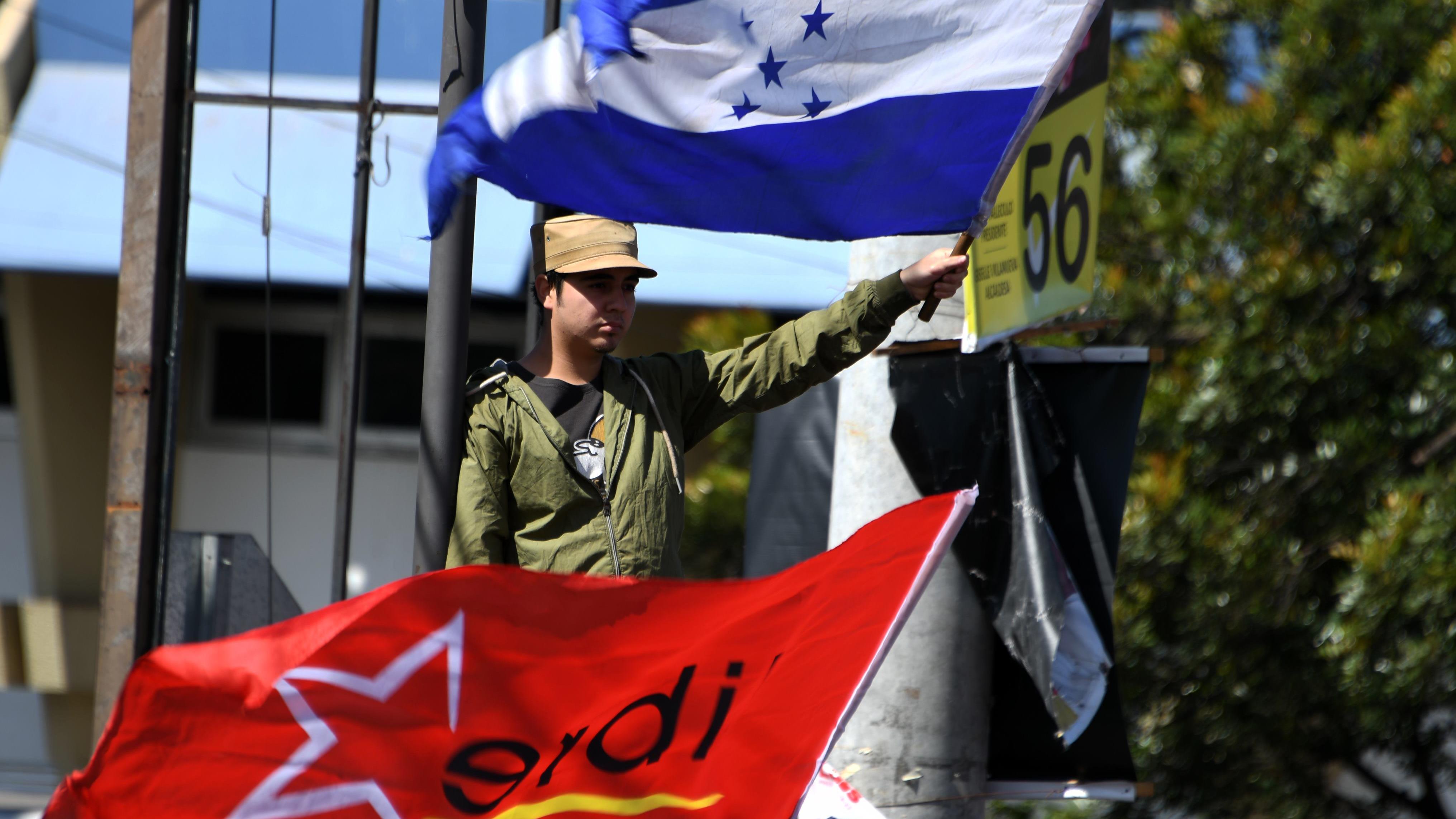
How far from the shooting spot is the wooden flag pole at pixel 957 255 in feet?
9.59

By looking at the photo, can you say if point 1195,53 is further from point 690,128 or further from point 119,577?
point 119,577

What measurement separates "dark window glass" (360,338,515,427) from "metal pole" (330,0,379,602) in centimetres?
520

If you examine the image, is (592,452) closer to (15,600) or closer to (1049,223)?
(1049,223)

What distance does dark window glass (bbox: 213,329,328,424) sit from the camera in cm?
990

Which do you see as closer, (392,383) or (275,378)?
(392,383)

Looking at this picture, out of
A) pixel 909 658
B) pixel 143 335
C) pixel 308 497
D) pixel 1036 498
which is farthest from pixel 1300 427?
pixel 308 497

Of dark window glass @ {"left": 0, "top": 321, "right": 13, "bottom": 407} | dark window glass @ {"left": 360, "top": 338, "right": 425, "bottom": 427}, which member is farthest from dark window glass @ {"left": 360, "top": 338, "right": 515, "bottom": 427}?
dark window glass @ {"left": 0, "top": 321, "right": 13, "bottom": 407}

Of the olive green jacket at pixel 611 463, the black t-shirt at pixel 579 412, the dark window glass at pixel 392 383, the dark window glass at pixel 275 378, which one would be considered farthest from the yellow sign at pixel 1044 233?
the dark window glass at pixel 275 378

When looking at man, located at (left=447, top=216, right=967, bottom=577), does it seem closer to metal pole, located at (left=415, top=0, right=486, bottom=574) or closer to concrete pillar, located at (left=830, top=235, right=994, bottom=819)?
metal pole, located at (left=415, top=0, right=486, bottom=574)

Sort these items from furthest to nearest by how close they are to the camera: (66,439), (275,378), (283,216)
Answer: (275,378), (66,439), (283,216)

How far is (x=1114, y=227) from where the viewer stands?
6.53m

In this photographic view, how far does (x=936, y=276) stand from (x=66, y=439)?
25.6 feet

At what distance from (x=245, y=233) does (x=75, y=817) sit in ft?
18.4

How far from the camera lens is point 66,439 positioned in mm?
9242
